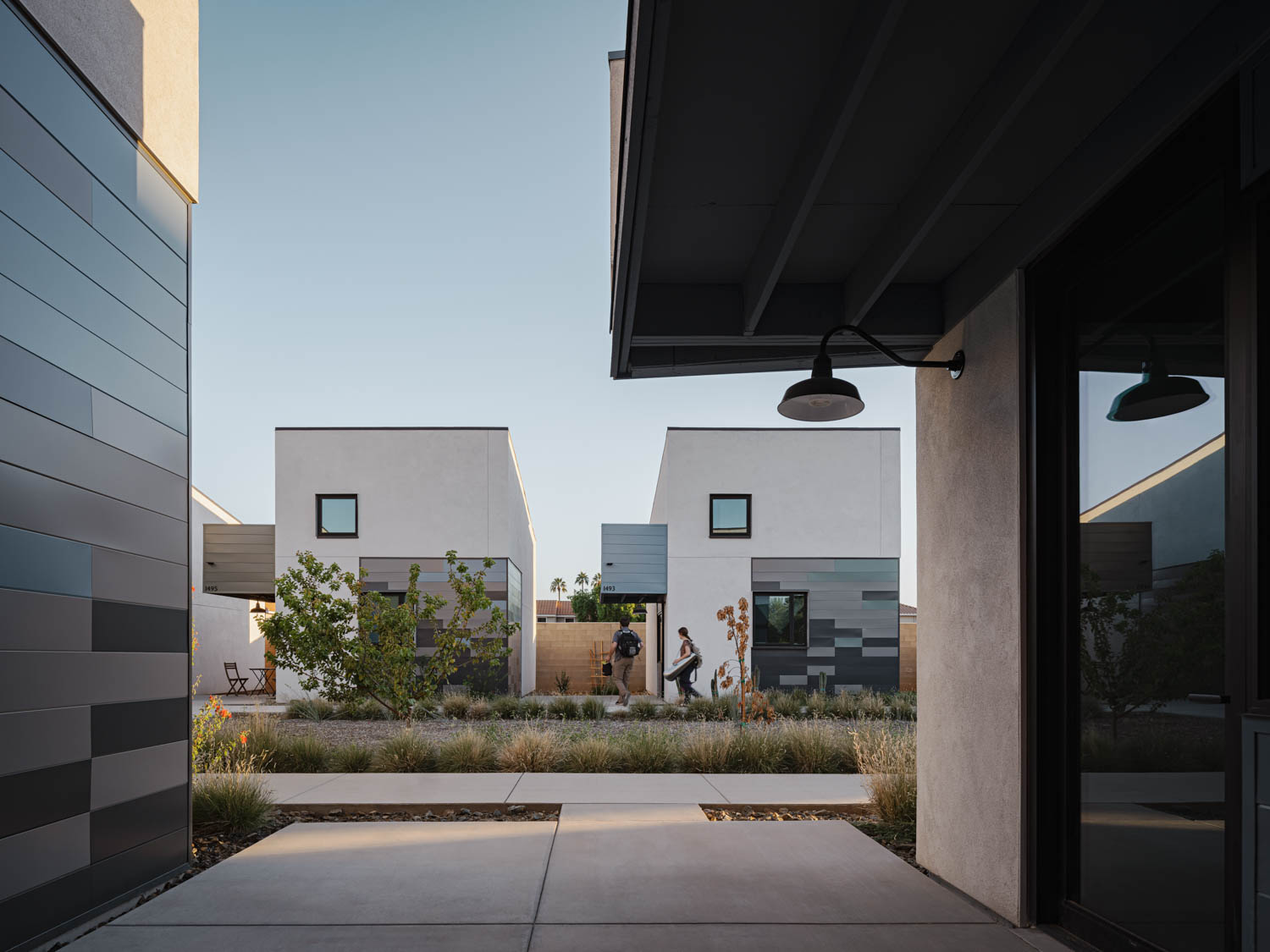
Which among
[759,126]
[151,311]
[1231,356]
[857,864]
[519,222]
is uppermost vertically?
[519,222]

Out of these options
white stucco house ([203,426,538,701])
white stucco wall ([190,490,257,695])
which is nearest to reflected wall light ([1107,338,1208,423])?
white stucco house ([203,426,538,701])

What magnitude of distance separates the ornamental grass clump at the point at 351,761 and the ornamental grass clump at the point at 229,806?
243 cm

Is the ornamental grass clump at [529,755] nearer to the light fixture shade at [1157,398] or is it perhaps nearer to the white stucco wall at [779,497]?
the light fixture shade at [1157,398]

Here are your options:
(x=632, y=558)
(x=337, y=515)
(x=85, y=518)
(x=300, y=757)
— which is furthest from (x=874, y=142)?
(x=337, y=515)

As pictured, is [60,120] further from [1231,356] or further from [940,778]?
[940,778]

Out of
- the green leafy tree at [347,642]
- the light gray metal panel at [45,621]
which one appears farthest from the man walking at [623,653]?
the light gray metal panel at [45,621]

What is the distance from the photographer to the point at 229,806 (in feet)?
21.2

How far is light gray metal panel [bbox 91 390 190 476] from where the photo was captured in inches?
185

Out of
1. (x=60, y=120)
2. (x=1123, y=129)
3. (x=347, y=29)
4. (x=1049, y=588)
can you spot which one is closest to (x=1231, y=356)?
(x=1123, y=129)

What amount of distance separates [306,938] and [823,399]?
355cm

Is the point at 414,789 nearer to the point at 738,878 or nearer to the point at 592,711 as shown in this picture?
the point at 738,878

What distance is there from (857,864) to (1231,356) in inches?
151

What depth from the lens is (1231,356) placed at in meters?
2.95

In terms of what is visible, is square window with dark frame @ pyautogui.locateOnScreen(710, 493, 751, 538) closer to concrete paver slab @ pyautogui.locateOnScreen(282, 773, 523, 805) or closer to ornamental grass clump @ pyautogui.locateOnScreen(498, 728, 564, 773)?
ornamental grass clump @ pyautogui.locateOnScreen(498, 728, 564, 773)
